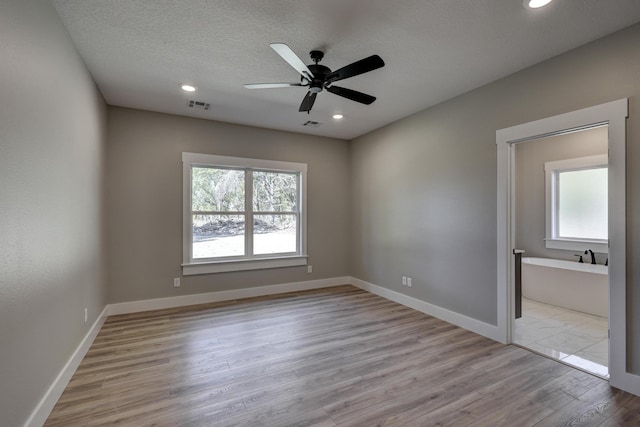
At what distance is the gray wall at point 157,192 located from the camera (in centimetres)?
398

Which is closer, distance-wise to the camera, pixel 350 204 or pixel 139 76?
pixel 139 76

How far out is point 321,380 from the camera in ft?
7.90

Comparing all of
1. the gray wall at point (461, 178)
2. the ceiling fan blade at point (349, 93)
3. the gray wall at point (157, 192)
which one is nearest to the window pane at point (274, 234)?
the gray wall at point (157, 192)

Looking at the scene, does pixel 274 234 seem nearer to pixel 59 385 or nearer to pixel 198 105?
pixel 198 105

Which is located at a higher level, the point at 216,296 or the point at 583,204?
the point at 583,204

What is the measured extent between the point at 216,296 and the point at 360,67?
3847 millimetres

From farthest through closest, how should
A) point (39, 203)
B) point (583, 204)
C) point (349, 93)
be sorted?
point (583, 204) < point (349, 93) < point (39, 203)

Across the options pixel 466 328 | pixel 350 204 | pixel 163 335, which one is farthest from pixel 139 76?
pixel 466 328

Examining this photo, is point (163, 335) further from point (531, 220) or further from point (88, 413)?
point (531, 220)

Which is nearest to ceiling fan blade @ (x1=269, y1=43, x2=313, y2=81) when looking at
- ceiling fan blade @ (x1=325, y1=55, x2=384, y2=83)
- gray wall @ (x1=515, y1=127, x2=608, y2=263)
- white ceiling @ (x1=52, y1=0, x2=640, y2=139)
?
ceiling fan blade @ (x1=325, y1=55, x2=384, y2=83)

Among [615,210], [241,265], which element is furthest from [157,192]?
[615,210]

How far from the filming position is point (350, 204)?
5758mm

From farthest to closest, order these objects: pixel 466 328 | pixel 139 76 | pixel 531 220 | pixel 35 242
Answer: pixel 531 220 < pixel 466 328 < pixel 139 76 < pixel 35 242

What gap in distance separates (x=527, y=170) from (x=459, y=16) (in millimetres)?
4155
